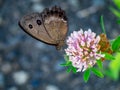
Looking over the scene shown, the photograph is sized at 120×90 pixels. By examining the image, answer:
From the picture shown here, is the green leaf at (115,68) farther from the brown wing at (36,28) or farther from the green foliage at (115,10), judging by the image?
the brown wing at (36,28)

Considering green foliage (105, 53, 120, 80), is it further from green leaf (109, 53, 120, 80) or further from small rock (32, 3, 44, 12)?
small rock (32, 3, 44, 12)

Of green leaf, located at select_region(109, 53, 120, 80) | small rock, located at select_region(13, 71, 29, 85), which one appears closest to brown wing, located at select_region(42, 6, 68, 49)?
green leaf, located at select_region(109, 53, 120, 80)

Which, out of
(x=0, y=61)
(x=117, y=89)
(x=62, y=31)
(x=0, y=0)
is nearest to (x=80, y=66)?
(x=62, y=31)

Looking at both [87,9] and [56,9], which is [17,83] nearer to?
[87,9]

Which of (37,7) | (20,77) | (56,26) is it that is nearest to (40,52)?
(20,77)

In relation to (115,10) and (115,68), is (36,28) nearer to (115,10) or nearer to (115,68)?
(115,68)
